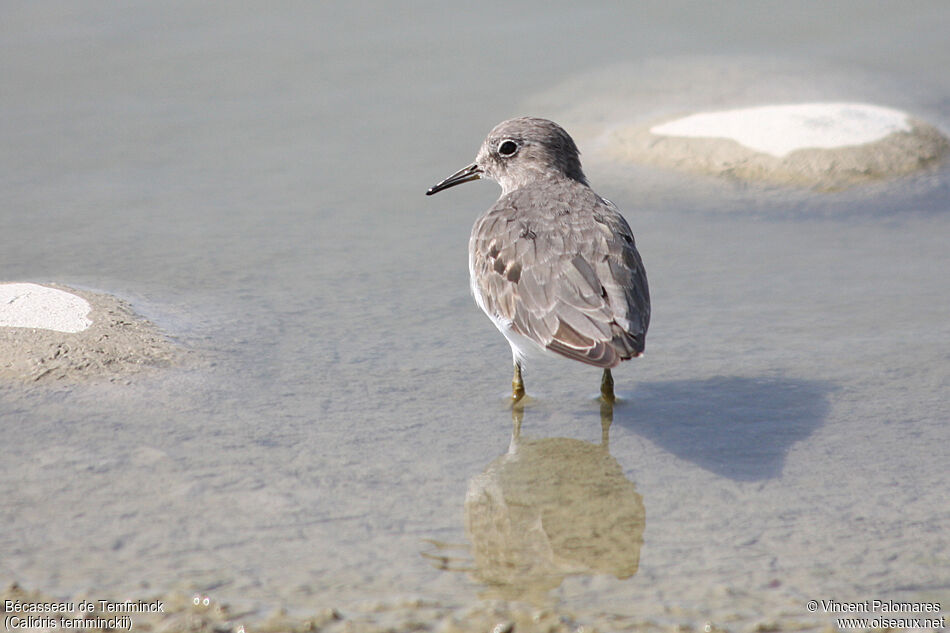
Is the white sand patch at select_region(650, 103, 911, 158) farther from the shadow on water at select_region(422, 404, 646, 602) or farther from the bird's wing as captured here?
the shadow on water at select_region(422, 404, 646, 602)

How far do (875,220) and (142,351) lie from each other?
201 inches

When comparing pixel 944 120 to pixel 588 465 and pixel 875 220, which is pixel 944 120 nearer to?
pixel 875 220

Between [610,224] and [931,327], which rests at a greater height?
[610,224]

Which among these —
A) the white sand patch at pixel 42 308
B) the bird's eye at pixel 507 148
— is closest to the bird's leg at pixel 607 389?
the bird's eye at pixel 507 148

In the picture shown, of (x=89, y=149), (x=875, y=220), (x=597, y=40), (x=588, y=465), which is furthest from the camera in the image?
(x=597, y=40)

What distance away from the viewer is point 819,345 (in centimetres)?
639

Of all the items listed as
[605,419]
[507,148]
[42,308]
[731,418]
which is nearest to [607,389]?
[605,419]

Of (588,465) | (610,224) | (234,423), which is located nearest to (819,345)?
(610,224)

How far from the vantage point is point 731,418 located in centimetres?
561

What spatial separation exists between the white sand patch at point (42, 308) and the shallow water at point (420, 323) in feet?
1.65

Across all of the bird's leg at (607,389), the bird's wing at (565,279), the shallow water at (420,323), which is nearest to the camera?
the shallow water at (420,323)

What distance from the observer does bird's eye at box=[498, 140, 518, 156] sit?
6.74 m

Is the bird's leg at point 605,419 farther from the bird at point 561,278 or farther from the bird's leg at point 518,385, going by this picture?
the bird's leg at point 518,385

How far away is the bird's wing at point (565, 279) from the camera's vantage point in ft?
17.0
